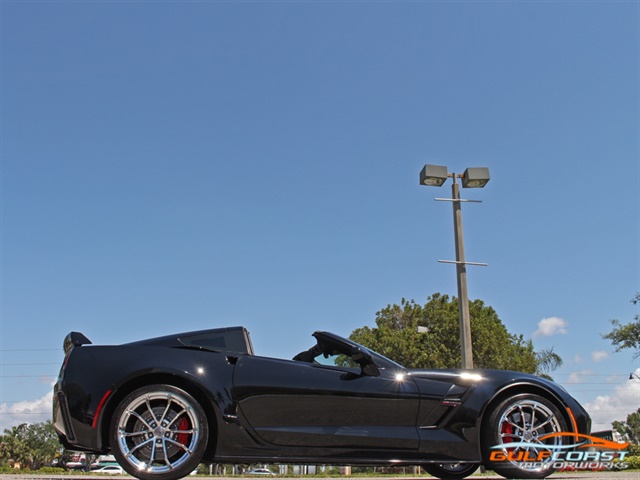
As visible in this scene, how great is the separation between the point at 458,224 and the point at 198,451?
9.40 meters

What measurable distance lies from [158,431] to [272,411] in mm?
795

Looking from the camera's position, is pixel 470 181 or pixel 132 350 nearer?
pixel 132 350

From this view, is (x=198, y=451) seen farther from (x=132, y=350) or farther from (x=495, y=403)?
(x=495, y=403)

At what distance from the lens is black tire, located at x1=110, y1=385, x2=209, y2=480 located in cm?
422

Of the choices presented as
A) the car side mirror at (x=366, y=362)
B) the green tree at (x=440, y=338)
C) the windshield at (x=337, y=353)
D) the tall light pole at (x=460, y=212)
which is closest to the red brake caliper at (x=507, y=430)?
the windshield at (x=337, y=353)

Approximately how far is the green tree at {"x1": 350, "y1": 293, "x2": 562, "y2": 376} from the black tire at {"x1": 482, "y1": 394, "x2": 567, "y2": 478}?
2277 cm

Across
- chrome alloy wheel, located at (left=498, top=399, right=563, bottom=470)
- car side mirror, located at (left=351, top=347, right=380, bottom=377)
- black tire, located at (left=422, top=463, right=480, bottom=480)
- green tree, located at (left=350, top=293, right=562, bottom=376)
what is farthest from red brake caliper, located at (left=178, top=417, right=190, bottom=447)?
green tree, located at (left=350, top=293, right=562, bottom=376)

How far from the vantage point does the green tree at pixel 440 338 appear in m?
27.8

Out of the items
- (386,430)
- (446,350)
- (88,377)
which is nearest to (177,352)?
(88,377)

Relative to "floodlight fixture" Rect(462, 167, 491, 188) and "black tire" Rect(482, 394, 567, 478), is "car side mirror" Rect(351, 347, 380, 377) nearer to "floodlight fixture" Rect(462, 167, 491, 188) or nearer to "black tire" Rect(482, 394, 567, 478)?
"black tire" Rect(482, 394, 567, 478)

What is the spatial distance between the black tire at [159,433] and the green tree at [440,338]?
78.0 ft

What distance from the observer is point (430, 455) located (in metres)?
4.46

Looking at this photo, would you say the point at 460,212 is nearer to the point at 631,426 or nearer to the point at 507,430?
the point at 507,430
